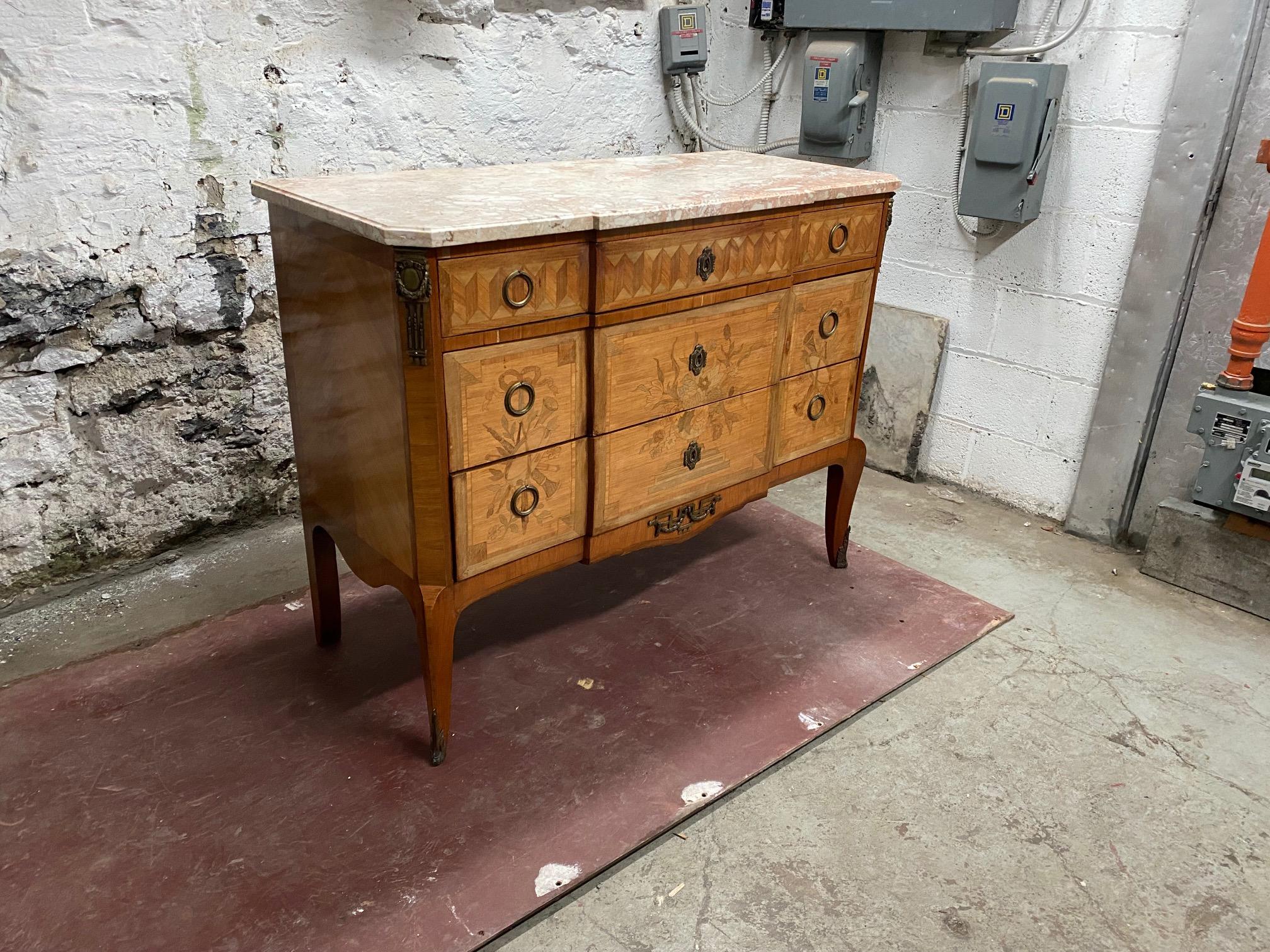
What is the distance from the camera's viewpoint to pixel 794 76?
3174 mm

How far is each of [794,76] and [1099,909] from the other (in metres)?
2.64

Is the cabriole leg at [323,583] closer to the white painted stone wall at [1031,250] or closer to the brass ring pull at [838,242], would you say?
the brass ring pull at [838,242]

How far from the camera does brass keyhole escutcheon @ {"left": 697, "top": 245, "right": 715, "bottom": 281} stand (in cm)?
180

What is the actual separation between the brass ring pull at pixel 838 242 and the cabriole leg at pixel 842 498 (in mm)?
531

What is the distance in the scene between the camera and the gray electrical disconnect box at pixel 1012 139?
8.18 ft

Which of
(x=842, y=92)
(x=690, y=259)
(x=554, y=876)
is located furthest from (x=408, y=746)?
(x=842, y=92)

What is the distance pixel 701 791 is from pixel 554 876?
331 millimetres

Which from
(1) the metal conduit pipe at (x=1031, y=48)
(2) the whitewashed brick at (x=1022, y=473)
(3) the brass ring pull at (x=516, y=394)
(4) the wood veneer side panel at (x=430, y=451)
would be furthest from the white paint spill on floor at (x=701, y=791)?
(1) the metal conduit pipe at (x=1031, y=48)

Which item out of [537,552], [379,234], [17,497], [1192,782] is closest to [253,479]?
[17,497]

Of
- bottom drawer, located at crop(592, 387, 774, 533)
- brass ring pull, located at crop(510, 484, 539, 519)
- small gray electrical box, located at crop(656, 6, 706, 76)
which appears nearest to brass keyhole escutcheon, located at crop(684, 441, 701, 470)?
bottom drawer, located at crop(592, 387, 774, 533)

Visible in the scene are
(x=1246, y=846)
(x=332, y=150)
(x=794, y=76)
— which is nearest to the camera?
(x=1246, y=846)

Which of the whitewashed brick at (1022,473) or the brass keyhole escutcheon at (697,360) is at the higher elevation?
the brass keyhole escutcheon at (697,360)

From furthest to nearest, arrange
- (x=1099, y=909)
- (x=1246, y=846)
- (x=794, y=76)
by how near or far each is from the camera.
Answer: (x=794, y=76)
(x=1246, y=846)
(x=1099, y=909)

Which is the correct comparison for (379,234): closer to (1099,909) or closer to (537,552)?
(537,552)
